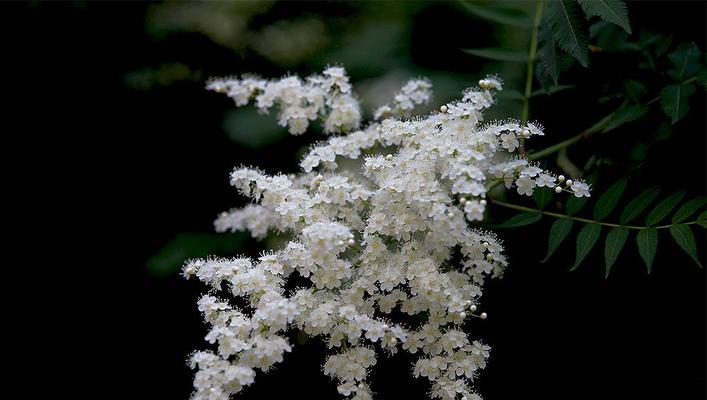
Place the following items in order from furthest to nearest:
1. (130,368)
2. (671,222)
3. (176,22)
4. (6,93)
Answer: (176,22), (6,93), (130,368), (671,222)

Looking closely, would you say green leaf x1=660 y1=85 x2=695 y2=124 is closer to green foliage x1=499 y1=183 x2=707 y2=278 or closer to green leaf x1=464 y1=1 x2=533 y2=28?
green foliage x1=499 y1=183 x2=707 y2=278

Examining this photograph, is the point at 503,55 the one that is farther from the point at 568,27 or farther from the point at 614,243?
the point at 614,243

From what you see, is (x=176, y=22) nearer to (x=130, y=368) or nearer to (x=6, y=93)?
(x=6, y=93)

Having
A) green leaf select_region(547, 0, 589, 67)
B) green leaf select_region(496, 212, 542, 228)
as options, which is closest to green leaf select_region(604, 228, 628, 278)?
green leaf select_region(496, 212, 542, 228)

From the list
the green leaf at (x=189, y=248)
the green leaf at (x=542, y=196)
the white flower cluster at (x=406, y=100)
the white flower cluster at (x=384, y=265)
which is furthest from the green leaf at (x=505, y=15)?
the green leaf at (x=189, y=248)

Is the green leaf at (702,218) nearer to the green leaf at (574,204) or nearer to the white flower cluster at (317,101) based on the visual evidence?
the green leaf at (574,204)

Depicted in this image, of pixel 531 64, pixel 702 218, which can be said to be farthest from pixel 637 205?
pixel 531 64

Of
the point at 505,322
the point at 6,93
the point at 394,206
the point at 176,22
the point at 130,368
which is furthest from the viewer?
the point at 176,22

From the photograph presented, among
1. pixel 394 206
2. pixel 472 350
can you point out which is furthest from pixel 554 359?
pixel 394 206
